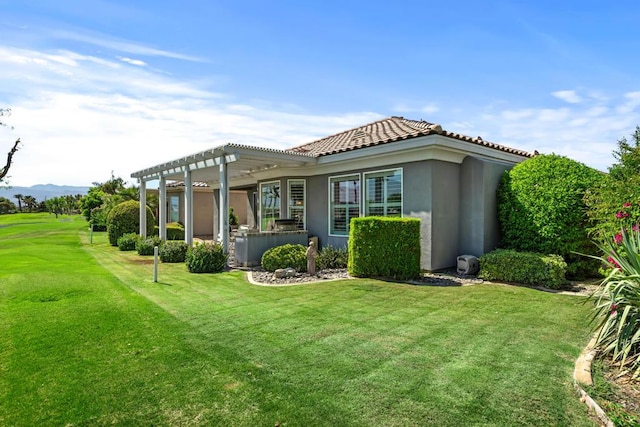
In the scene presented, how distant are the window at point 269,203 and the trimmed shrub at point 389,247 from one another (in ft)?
23.2

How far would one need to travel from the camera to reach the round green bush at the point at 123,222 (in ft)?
73.6

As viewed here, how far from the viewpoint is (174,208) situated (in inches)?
1203

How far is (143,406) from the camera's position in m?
3.50

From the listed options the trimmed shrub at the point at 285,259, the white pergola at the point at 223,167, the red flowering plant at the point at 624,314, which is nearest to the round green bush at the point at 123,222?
the white pergola at the point at 223,167

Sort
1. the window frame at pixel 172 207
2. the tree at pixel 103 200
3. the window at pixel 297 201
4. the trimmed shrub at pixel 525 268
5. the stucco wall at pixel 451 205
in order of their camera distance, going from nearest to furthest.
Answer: the trimmed shrub at pixel 525 268, the stucco wall at pixel 451 205, the window at pixel 297 201, the window frame at pixel 172 207, the tree at pixel 103 200

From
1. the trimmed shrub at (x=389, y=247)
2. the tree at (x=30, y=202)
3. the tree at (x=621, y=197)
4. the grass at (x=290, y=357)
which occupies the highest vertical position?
the tree at (x=30, y=202)

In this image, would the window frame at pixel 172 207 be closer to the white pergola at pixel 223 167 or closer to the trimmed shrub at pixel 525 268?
the white pergola at pixel 223 167

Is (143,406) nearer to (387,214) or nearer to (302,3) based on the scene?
(387,214)

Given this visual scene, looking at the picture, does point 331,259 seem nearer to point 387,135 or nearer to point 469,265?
point 469,265

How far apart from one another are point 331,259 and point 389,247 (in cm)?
289

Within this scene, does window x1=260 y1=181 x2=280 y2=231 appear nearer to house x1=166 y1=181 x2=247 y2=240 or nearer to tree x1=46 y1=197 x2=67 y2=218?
house x1=166 y1=181 x2=247 y2=240

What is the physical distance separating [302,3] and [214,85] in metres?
3.93

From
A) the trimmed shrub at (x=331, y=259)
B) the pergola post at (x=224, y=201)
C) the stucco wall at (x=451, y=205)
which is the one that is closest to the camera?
the stucco wall at (x=451, y=205)

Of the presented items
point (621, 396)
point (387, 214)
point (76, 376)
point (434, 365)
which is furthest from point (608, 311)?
point (387, 214)
